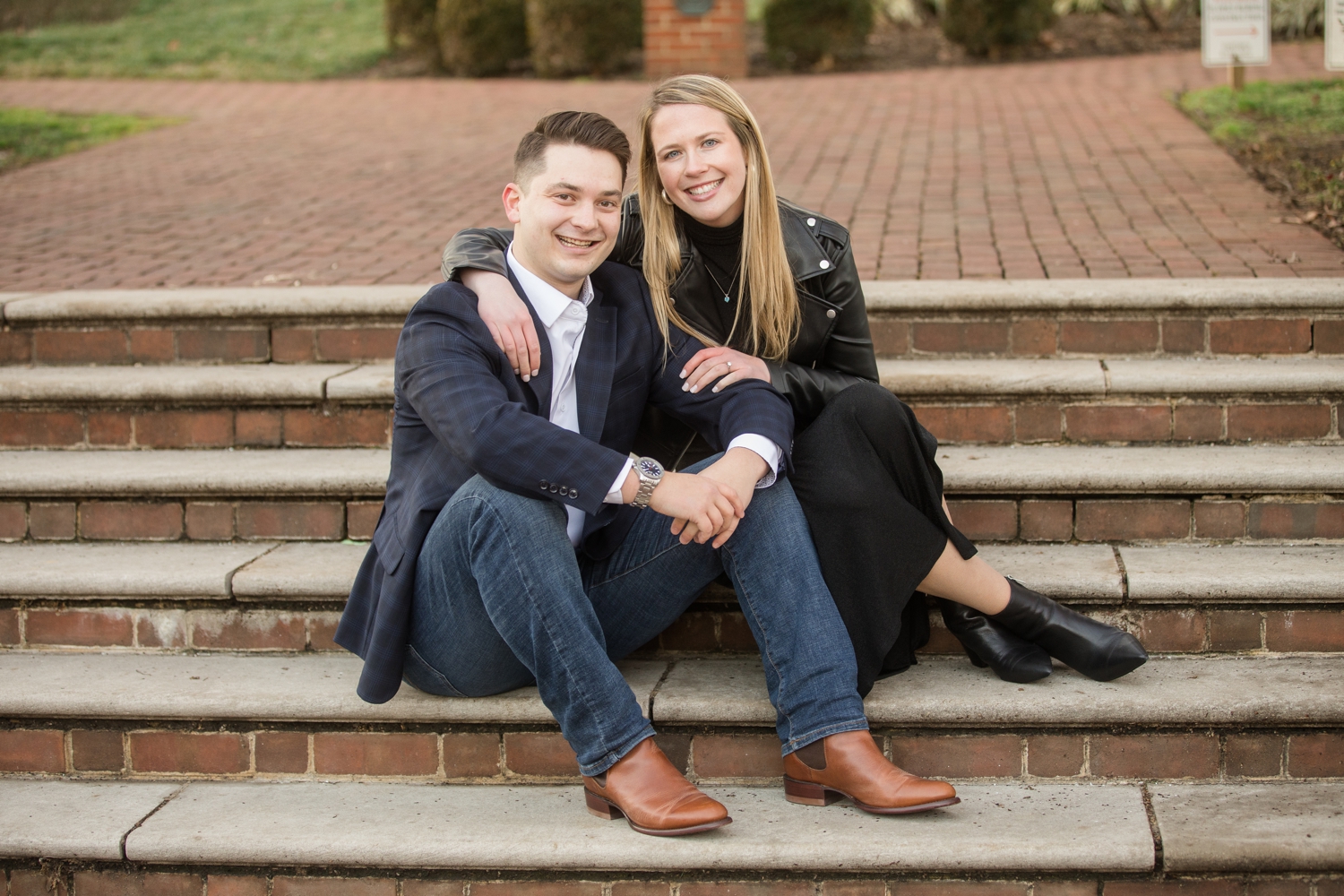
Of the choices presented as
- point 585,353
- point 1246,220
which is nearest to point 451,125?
point 1246,220

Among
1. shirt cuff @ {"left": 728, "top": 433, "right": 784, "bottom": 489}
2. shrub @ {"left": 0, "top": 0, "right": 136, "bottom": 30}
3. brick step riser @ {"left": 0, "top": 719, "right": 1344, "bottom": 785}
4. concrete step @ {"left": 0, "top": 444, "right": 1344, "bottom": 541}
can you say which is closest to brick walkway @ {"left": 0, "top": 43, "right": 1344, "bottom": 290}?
concrete step @ {"left": 0, "top": 444, "right": 1344, "bottom": 541}

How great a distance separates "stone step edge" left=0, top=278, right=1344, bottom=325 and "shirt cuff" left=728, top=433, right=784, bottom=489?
1.17 meters

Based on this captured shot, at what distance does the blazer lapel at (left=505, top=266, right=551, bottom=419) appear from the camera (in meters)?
2.49

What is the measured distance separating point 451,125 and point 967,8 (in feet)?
13.7

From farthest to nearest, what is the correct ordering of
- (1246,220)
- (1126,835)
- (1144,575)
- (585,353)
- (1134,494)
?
(1246,220) < (1134,494) < (1144,575) < (585,353) < (1126,835)

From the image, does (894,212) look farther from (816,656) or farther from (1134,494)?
(816,656)

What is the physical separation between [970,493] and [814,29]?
7.03 metres

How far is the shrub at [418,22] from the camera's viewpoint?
975 centimetres

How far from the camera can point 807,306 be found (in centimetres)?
279

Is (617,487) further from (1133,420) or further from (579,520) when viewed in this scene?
(1133,420)

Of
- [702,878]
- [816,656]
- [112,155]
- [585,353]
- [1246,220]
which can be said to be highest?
[112,155]

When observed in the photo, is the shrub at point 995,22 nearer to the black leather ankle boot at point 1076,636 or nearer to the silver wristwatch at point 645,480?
the black leather ankle boot at point 1076,636

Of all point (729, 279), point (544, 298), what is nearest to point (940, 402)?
point (729, 279)

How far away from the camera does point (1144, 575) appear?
8.97 feet
